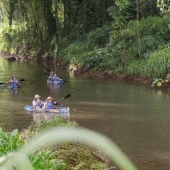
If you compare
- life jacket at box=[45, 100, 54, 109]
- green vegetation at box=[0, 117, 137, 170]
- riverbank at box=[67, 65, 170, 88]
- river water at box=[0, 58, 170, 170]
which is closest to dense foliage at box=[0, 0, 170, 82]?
riverbank at box=[67, 65, 170, 88]

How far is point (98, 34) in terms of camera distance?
29.8 m

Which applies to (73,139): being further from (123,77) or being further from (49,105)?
(123,77)

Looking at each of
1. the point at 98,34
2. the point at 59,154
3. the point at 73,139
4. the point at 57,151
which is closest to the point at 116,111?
the point at 59,154

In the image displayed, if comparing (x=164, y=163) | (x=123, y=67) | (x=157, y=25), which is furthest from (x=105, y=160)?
(x=157, y=25)

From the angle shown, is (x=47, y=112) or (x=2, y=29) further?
(x=2, y=29)

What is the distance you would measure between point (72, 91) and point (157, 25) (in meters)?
9.34

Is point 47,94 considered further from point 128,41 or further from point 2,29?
point 2,29

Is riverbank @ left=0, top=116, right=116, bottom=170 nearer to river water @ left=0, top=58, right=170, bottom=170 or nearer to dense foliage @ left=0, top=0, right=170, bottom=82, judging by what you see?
river water @ left=0, top=58, right=170, bottom=170

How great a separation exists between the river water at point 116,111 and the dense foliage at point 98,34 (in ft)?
7.44

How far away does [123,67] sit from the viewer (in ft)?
78.9

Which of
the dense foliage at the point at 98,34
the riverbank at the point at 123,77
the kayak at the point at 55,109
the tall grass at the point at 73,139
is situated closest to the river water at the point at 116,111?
the kayak at the point at 55,109

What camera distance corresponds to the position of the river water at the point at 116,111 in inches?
353

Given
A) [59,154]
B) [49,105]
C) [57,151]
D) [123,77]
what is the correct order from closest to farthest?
1. [57,151]
2. [59,154]
3. [49,105]
4. [123,77]

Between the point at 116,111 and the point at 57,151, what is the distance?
8.70 meters
